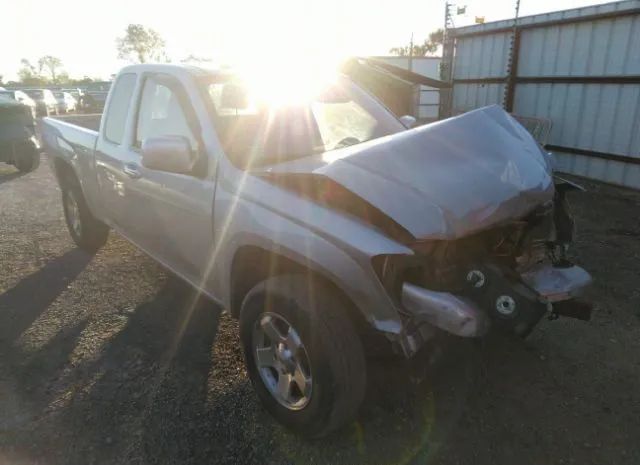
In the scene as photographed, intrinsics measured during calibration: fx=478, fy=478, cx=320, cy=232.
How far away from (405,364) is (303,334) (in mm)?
660

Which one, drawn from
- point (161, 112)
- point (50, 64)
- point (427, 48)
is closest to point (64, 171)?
point (161, 112)

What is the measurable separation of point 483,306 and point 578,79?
788cm

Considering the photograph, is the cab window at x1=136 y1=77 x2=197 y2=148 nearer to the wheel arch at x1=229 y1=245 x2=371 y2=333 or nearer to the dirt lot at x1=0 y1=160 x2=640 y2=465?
the wheel arch at x1=229 y1=245 x2=371 y2=333

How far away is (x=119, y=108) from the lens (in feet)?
13.1

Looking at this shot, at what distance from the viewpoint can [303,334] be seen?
2.23 metres

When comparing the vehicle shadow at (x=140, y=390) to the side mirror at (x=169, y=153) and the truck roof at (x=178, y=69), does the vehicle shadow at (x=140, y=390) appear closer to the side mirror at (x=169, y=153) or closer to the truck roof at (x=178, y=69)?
the side mirror at (x=169, y=153)

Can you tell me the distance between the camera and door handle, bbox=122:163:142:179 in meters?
3.38

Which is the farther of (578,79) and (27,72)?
(27,72)

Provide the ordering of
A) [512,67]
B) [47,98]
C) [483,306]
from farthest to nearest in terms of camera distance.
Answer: [47,98] < [512,67] < [483,306]

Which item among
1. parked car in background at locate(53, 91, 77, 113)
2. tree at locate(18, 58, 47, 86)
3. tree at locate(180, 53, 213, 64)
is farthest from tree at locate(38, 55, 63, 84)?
tree at locate(180, 53, 213, 64)

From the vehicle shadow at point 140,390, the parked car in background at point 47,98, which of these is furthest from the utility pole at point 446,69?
the parked car in background at point 47,98

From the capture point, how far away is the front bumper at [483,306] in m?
1.96

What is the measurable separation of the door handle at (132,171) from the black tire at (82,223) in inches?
65.3

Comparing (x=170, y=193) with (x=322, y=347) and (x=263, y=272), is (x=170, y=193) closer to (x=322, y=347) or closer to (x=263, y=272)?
(x=263, y=272)
